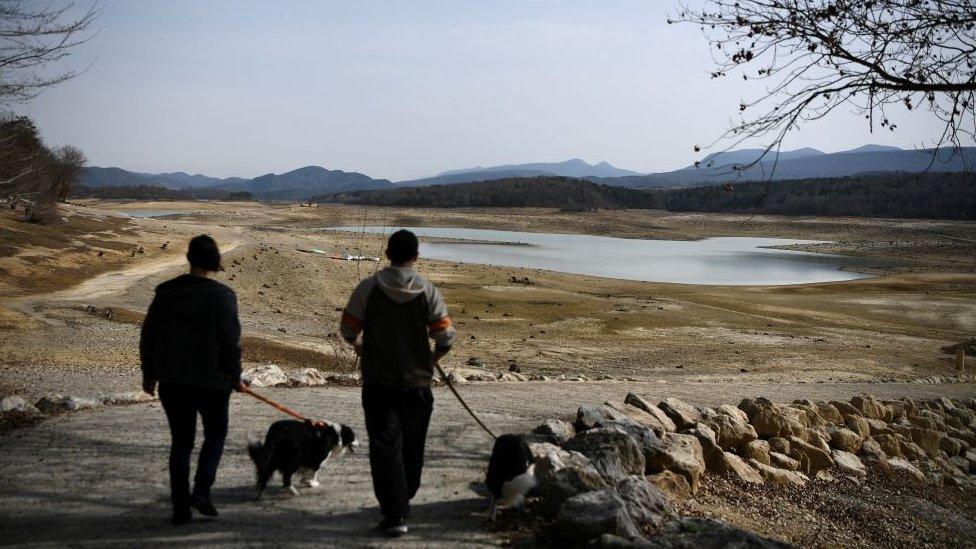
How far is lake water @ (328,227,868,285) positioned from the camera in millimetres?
46219

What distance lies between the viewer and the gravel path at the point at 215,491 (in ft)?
15.4

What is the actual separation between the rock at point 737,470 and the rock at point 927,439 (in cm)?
466

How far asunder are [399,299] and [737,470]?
4950 mm

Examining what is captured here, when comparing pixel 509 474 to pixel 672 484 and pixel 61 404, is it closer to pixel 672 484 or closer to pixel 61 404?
pixel 672 484

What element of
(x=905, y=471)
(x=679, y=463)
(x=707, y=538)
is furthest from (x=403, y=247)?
(x=905, y=471)

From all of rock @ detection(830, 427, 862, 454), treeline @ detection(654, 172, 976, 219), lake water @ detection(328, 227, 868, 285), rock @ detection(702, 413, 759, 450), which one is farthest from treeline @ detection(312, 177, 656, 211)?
rock @ detection(702, 413, 759, 450)

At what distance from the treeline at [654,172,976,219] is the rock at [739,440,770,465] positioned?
82.0m

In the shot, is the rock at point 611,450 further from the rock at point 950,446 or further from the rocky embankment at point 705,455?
the rock at point 950,446

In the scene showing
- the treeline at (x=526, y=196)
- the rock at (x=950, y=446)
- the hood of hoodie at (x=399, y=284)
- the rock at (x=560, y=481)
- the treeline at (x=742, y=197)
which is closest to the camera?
the hood of hoodie at (x=399, y=284)

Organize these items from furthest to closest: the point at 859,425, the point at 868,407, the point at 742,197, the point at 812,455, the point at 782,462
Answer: the point at 742,197, the point at 868,407, the point at 859,425, the point at 812,455, the point at 782,462

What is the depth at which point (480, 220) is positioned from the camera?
310 ft

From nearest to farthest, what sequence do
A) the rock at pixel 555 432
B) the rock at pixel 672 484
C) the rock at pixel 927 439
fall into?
the rock at pixel 672 484
the rock at pixel 555 432
the rock at pixel 927 439

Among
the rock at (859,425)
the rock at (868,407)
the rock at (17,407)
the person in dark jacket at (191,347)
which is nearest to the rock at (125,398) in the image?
the rock at (17,407)

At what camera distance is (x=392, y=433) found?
4.61m
